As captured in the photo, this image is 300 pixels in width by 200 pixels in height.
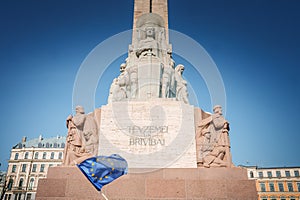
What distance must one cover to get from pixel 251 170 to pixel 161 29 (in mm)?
40066

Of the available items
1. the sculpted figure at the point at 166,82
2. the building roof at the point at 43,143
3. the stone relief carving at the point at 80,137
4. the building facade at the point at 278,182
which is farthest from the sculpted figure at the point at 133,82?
the building roof at the point at 43,143

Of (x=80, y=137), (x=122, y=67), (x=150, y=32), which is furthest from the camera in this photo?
(x=122, y=67)

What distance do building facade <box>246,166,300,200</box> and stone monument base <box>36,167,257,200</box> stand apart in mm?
38844

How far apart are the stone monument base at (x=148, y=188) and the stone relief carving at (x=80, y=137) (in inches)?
39.8

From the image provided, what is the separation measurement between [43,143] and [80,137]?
4648cm

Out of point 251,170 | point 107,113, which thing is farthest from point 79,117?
point 251,170

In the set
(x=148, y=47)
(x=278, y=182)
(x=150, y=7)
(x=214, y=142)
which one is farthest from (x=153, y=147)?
(x=278, y=182)

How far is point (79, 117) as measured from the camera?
7633mm

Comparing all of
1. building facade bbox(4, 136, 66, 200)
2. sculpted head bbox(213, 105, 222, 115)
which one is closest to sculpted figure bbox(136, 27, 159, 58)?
sculpted head bbox(213, 105, 222, 115)

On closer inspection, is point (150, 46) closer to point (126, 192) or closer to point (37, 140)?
point (126, 192)

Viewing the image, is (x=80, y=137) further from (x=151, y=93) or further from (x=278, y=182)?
(x=278, y=182)

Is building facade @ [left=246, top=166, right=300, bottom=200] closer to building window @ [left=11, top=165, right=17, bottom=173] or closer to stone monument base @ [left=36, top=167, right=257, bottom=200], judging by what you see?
stone monument base @ [left=36, top=167, right=257, bottom=200]

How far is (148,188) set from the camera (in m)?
5.77

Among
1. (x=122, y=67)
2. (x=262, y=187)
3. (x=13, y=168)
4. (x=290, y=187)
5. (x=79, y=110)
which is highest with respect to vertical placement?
(x=13, y=168)
